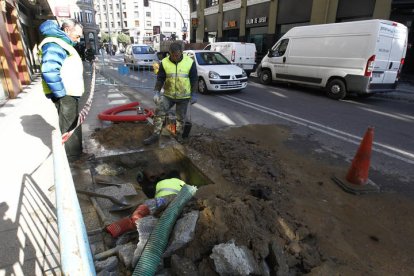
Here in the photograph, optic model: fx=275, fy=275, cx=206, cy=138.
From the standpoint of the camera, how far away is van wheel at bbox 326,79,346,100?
1043 cm

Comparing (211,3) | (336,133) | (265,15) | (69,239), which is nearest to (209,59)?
(336,133)

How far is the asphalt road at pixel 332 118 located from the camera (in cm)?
500

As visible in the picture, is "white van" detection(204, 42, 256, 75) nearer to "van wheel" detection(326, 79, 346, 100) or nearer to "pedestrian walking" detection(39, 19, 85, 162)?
"van wheel" detection(326, 79, 346, 100)

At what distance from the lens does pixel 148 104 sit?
8.93m

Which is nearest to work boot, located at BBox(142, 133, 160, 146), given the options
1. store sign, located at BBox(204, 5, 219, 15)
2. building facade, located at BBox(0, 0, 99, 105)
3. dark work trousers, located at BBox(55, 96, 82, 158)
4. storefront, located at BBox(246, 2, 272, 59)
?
dark work trousers, located at BBox(55, 96, 82, 158)

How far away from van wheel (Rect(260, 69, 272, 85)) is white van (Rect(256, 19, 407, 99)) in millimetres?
1530

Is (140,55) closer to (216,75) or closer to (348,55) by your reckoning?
(216,75)

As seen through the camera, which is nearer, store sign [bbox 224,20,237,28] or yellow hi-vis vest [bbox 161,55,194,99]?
yellow hi-vis vest [bbox 161,55,194,99]

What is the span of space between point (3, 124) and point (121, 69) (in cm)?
870

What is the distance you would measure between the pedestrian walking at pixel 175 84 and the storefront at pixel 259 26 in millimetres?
17849

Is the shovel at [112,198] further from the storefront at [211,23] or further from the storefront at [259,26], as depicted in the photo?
the storefront at [211,23]

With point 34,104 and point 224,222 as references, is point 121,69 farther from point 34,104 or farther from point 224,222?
point 224,222

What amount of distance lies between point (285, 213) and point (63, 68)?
329cm

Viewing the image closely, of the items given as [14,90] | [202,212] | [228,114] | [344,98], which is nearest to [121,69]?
[14,90]
